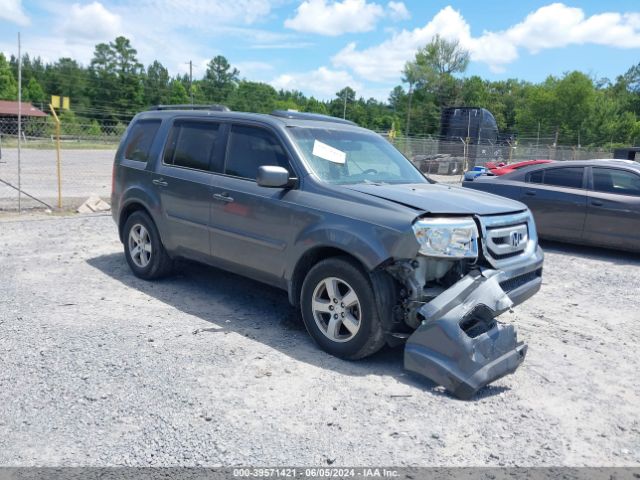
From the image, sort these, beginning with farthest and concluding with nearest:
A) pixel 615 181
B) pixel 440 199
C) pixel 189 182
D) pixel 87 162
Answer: pixel 87 162 < pixel 615 181 < pixel 189 182 < pixel 440 199

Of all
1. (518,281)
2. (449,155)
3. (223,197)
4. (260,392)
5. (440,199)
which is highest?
(449,155)

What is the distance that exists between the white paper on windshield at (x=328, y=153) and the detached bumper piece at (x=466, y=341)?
5.37ft

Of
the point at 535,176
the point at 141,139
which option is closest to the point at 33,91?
the point at 141,139

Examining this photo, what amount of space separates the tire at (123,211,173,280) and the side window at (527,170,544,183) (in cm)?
616

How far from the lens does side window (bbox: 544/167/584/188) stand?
8984mm

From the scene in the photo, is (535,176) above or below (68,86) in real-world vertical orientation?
below

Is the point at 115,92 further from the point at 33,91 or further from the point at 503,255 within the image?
the point at 503,255

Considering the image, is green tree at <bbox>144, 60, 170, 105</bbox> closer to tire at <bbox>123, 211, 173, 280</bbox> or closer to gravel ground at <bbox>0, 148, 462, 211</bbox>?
gravel ground at <bbox>0, 148, 462, 211</bbox>

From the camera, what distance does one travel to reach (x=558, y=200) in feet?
29.3

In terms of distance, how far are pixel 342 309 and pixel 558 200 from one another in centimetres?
596

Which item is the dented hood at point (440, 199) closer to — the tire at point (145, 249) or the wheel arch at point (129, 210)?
the tire at point (145, 249)

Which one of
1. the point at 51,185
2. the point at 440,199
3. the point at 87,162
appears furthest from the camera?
the point at 87,162

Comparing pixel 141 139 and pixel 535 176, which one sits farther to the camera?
pixel 535 176

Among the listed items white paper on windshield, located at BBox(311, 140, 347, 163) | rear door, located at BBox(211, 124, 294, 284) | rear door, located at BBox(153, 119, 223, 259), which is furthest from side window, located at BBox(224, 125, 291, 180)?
white paper on windshield, located at BBox(311, 140, 347, 163)
